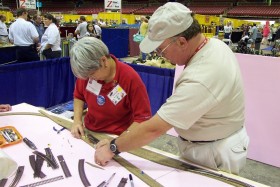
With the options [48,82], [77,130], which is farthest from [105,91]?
[48,82]

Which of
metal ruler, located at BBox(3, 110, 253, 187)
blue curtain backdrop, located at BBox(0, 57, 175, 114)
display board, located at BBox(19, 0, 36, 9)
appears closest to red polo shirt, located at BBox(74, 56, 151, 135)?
metal ruler, located at BBox(3, 110, 253, 187)

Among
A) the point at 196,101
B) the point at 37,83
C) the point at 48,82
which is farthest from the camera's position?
the point at 48,82

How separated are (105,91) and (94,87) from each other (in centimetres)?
7

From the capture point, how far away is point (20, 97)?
13.1 ft

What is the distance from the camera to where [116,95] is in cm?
158

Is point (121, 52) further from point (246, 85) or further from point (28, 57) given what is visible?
point (246, 85)

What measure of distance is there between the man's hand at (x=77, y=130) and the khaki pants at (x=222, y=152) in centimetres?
62

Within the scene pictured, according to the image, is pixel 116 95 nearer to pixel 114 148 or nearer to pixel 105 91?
pixel 105 91

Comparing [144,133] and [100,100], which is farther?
[100,100]

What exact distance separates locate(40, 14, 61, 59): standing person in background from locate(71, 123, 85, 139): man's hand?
3769mm

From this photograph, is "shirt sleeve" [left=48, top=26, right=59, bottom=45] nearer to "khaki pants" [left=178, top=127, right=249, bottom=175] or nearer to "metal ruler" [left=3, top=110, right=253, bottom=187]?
"metal ruler" [left=3, top=110, right=253, bottom=187]

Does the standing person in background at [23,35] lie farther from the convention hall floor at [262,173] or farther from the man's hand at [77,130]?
the man's hand at [77,130]

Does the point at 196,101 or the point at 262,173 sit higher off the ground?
the point at 196,101

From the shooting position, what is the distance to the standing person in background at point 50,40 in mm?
5062
